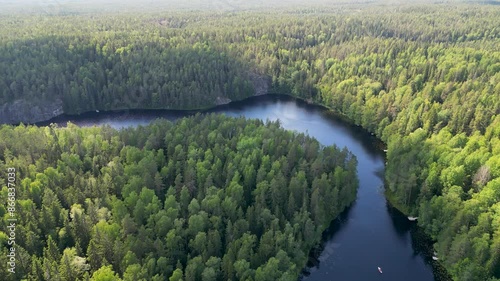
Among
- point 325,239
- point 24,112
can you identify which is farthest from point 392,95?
point 24,112

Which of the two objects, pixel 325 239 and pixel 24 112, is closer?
pixel 325 239

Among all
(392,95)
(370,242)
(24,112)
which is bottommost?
(370,242)

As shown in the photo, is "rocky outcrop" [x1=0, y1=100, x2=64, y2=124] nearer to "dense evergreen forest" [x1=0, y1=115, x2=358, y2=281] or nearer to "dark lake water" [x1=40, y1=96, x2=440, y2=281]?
"dense evergreen forest" [x1=0, y1=115, x2=358, y2=281]

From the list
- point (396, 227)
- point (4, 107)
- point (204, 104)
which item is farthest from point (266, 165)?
point (4, 107)

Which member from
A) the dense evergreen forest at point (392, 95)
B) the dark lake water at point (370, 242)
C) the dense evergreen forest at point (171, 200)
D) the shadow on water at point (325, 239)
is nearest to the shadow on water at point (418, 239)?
the dark lake water at point (370, 242)

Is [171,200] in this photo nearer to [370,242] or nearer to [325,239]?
[325,239]
